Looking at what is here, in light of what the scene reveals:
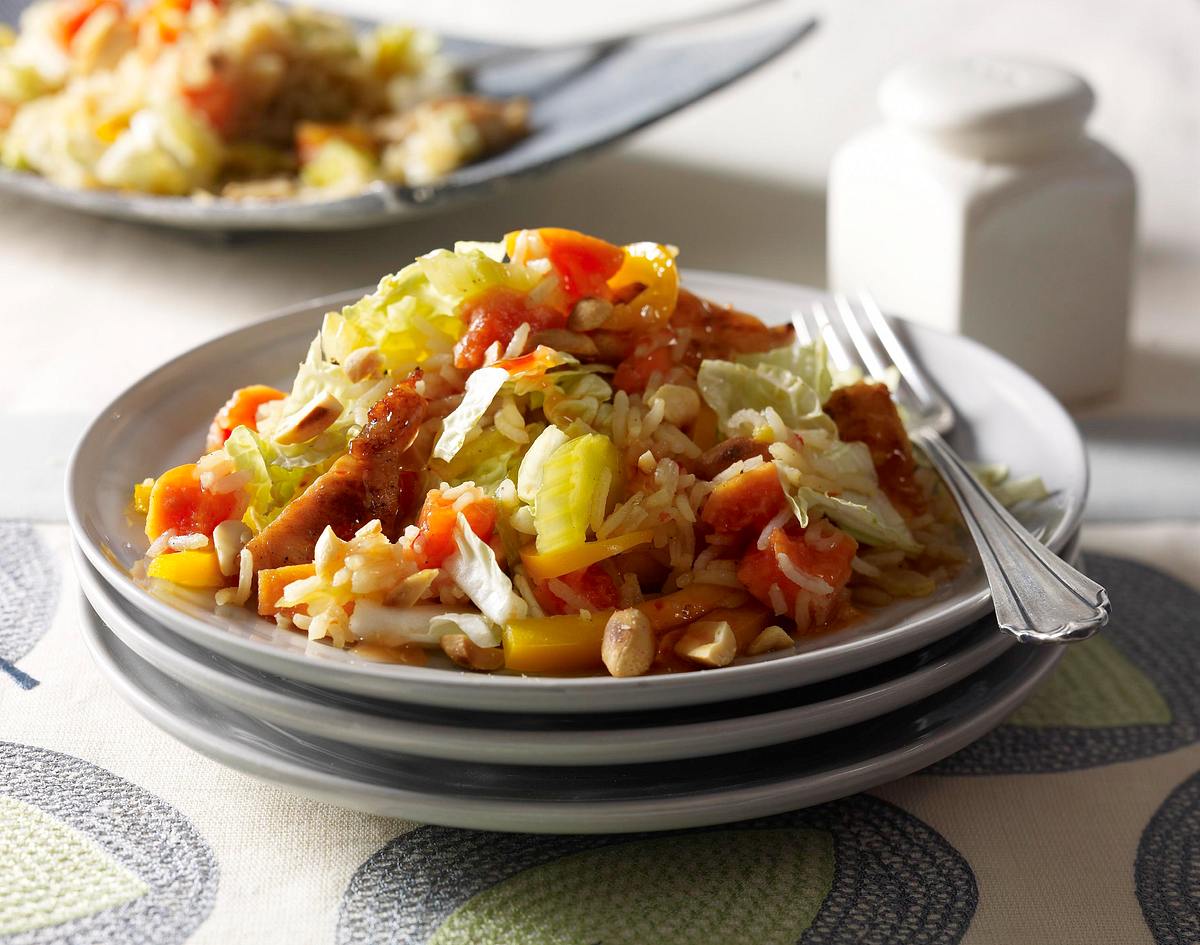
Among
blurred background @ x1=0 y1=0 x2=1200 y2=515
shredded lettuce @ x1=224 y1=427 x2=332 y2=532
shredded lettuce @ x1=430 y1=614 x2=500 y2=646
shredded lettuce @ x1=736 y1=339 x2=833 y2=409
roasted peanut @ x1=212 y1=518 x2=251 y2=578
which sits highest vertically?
shredded lettuce @ x1=736 y1=339 x2=833 y2=409

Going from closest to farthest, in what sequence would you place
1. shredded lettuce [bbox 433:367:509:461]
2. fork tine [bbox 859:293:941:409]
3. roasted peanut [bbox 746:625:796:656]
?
roasted peanut [bbox 746:625:796:656]
shredded lettuce [bbox 433:367:509:461]
fork tine [bbox 859:293:941:409]

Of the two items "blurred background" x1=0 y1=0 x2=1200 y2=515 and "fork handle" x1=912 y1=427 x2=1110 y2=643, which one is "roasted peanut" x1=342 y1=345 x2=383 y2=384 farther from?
"blurred background" x1=0 y1=0 x2=1200 y2=515

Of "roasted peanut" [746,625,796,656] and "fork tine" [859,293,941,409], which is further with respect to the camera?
"fork tine" [859,293,941,409]

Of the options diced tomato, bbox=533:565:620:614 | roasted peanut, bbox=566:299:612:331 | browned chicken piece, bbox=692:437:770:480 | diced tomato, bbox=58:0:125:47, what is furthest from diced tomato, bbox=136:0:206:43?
diced tomato, bbox=533:565:620:614

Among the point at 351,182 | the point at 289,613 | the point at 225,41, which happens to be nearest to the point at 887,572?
the point at 289,613

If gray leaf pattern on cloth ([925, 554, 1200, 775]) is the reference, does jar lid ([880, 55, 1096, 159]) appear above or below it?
above

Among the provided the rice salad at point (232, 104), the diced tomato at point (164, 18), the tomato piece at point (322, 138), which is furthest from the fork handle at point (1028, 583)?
the diced tomato at point (164, 18)
